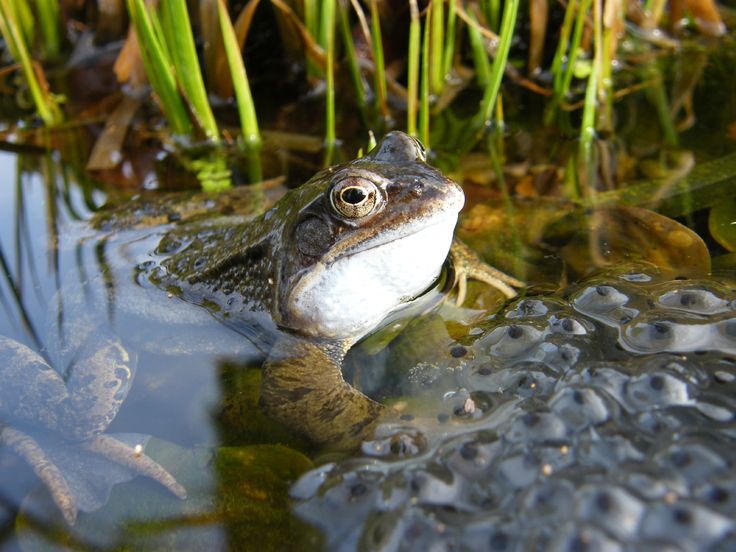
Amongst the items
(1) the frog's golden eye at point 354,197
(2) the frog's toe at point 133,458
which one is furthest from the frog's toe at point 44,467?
(1) the frog's golden eye at point 354,197

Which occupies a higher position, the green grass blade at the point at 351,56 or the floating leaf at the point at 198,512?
the green grass blade at the point at 351,56

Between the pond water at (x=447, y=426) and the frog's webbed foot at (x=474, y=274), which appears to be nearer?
the pond water at (x=447, y=426)

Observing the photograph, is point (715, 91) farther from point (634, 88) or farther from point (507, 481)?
point (507, 481)

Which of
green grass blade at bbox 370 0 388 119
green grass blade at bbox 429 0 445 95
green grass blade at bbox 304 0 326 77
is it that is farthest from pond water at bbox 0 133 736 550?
green grass blade at bbox 304 0 326 77

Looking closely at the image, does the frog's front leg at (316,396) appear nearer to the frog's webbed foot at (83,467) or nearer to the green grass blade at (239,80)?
the frog's webbed foot at (83,467)

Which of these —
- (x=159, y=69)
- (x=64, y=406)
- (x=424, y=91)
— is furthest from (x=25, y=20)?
(x=64, y=406)

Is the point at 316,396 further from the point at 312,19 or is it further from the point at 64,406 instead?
the point at 312,19

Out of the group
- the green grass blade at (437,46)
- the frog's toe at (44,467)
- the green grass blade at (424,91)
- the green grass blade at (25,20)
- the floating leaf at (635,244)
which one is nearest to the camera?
the frog's toe at (44,467)
